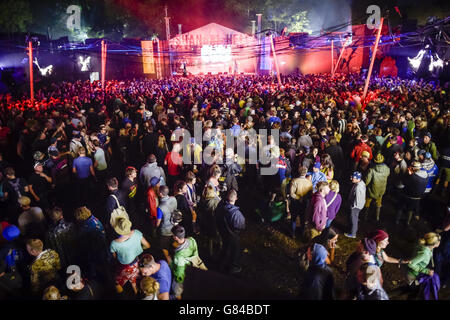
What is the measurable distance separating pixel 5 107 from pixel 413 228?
14229mm

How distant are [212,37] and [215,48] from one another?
93.8 inches

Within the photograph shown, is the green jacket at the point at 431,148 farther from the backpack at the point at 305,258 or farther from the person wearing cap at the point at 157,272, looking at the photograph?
the person wearing cap at the point at 157,272

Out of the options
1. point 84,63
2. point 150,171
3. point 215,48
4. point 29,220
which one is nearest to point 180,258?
point 150,171

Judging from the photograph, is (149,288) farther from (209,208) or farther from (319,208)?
(319,208)

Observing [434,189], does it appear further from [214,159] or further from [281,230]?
[214,159]

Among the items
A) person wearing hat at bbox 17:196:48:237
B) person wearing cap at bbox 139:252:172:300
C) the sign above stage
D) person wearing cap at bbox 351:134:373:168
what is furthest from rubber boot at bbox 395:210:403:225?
the sign above stage

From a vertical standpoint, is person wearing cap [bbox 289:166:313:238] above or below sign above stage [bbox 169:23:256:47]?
below

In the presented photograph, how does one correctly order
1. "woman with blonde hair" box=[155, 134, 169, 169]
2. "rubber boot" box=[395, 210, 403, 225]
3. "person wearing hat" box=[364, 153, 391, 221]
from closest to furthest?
"person wearing hat" box=[364, 153, 391, 221] → "rubber boot" box=[395, 210, 403, 225] → "woman with blonde hair" box=[155, 134, 169, 169]

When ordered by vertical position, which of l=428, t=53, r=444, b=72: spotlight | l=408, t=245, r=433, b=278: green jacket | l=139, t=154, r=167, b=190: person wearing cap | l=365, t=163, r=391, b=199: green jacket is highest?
l=428, t=53, r=444, b=72: spotlight

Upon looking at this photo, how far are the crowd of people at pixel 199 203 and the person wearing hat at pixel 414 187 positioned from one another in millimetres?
24

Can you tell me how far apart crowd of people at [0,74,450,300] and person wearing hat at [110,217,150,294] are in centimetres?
2

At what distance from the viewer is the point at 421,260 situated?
3553 millimetres

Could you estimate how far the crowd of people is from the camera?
3486 mm

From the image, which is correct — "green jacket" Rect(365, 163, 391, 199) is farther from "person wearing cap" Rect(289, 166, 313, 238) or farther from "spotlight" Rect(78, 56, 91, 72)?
"spotlight" Rect(78, 56, 91, 72)
